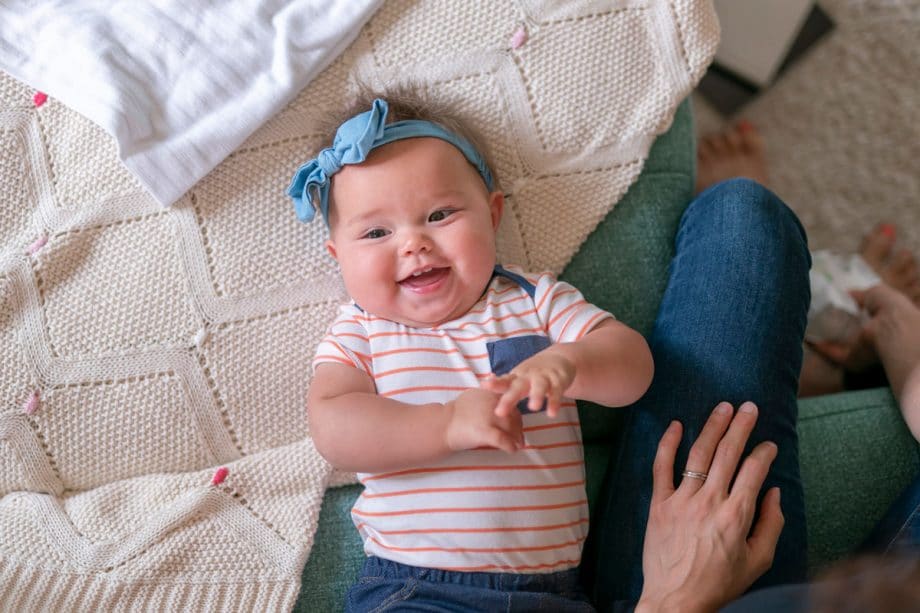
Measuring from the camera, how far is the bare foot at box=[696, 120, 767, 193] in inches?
64.8

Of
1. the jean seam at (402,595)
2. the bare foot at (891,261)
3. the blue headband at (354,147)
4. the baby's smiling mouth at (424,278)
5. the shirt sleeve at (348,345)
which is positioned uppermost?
the blue headband at (354,147)

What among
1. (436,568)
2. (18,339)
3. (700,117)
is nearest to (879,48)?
(700,117)

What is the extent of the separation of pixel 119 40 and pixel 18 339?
47cm

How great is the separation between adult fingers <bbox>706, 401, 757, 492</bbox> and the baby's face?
1.33 feet

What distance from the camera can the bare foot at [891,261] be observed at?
65.4 inches

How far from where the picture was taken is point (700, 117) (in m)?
1.83

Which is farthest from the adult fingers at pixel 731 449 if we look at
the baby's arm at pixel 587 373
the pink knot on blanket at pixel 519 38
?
the pink knot on blanket at pixel 519 38

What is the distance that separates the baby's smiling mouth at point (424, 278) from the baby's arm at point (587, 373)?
0.20m

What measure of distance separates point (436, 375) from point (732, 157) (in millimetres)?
1008

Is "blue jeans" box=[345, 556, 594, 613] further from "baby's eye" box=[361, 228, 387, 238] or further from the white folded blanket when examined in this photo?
the white folded blanket

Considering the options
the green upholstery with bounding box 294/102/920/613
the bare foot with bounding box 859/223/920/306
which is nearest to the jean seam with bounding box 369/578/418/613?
the green upholstery with bounding box 294/102/920/613

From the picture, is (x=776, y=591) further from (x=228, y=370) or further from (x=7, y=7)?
(x=7, y=7)

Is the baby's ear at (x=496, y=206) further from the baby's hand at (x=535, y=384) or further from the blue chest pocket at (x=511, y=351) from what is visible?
the baby's hand at (x=535, y=384)

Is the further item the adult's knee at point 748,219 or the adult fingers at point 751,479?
the adult's knee at point 748,219
